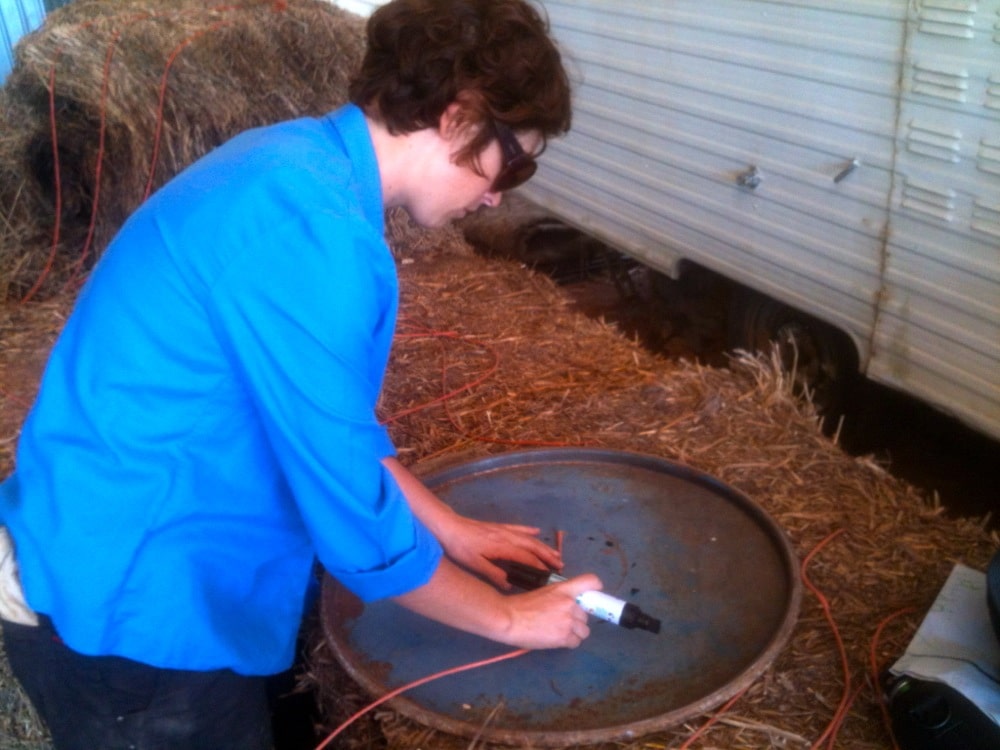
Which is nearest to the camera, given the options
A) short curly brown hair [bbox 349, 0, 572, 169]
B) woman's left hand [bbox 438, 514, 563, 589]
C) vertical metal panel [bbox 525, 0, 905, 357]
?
short curly brown hair [bbox 349, 0, 572, 169]

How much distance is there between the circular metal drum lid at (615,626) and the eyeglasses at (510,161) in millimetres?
925

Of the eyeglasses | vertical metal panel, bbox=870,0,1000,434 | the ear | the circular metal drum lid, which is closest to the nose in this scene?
the eyeglasses

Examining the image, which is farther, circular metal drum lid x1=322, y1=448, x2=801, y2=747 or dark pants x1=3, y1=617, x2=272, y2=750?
circular metal drum lid x1=322, y1=448, x2=801, y2=747

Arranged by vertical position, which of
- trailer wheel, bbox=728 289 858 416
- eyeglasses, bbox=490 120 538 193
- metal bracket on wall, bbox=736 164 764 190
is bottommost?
trailer wheel, bbox=728 289 858 416

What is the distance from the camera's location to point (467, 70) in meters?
1.47

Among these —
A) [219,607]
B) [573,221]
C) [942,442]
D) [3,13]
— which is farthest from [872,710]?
[3,13]

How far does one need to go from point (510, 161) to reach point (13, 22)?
561 centimetres

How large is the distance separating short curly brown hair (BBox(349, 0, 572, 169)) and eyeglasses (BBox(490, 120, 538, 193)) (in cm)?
1

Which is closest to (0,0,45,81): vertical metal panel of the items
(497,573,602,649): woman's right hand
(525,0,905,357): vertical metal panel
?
(525,0,905,357): vertical metal panel

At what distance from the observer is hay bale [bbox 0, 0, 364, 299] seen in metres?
4.45

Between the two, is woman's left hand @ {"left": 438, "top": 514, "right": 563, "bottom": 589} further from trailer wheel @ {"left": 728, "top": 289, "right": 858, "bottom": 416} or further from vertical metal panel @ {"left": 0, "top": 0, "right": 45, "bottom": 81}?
vertical metal panel @ {"left": 0, "top": 0, "right": 45, "bottom": 81}

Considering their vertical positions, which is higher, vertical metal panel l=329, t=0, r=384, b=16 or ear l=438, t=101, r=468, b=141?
ear l=438, t=101, r=468, b=141

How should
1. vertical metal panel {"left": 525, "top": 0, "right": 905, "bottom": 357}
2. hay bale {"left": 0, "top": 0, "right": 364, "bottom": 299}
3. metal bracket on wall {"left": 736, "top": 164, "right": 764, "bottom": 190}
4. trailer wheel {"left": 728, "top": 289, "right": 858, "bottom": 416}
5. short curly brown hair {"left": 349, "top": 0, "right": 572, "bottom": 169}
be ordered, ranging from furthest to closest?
hay bale {"left": 0, "top": 0, "right": 364, "bottom": 299}, trailer wheel {"left": 728, "top": 289, "right": 858, "bottom": 416}, metal bracket on wall {"left": 736, "top": 164, "right": 764, "bottom": 190}, vertical metal panel {"left": 525, "top": 0, "right": 905, "bottom": 357}, short curly brown hair {"left": 349, "top": 0, "right": 572, "bottom": 169}

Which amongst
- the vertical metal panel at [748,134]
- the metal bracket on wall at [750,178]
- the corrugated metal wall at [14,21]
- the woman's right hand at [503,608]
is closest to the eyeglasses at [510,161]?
the woman's right hand at [503,608]
